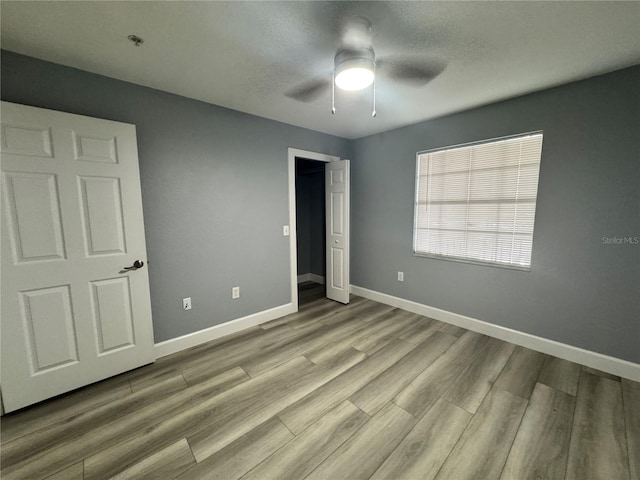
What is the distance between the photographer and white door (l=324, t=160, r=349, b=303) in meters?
3.51

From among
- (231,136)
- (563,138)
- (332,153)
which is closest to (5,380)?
(231,136)

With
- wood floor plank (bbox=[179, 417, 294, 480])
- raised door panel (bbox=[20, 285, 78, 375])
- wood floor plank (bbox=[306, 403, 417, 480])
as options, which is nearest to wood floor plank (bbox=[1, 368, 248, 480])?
wood floor plank (bbox=[179, 417, 294, 480])

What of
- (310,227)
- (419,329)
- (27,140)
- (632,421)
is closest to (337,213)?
(310,227)

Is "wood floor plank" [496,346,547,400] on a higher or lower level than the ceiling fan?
lower

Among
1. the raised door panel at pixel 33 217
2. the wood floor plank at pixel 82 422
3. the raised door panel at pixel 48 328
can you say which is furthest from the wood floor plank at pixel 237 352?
the raised door panel at pixel 33 217

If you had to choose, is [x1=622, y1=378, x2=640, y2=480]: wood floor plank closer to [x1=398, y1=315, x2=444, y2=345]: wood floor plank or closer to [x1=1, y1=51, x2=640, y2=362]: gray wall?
[x1=1, y1=51, x2=640, y2=362]: gray wall

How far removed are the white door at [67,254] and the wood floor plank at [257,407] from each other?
3.61ft

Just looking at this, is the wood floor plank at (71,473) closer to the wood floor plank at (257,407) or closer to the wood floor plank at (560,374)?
the wood floor plank at (257,407)

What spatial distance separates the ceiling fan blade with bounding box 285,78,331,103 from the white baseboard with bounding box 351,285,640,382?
2.77 metres

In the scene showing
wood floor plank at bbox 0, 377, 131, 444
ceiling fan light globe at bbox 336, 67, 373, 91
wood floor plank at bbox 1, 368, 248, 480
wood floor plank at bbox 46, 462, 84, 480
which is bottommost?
wood floor plank at bbox 0, 377, 131, 444

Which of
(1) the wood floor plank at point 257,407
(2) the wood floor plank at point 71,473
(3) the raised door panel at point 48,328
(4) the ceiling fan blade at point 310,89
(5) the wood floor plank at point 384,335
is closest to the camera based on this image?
(2) the wood floor plank at point 71,473

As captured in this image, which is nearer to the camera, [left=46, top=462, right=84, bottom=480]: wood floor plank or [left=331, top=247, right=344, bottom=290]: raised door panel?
[left=46, top=462, right=84, bottom=480]: wood floor plank

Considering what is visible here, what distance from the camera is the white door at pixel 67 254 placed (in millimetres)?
1652

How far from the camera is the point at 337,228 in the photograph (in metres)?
3.66
